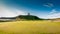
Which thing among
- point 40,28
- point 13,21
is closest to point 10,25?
point 13,21

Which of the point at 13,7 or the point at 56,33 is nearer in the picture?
the point at 56,33

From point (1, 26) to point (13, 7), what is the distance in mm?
394

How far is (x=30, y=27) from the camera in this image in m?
2.01

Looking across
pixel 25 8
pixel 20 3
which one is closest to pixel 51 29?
pixel 25 8

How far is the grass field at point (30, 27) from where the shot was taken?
1970mm

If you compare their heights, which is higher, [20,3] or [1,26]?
[20,3]

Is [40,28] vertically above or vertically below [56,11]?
below

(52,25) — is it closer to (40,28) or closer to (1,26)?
(40,28)

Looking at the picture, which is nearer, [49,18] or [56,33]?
[56,33]

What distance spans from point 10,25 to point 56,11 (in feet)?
2.75

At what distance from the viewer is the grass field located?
197cm

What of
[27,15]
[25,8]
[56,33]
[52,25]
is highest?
[25,8]

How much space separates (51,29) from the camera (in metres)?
1.99

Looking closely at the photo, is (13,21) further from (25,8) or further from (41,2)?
(41,2)
